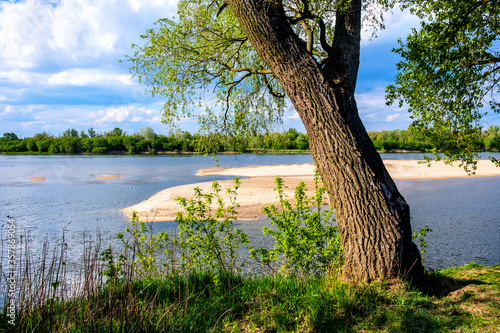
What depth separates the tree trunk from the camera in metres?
4.55

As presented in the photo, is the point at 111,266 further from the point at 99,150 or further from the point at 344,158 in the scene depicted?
the point at 99,150

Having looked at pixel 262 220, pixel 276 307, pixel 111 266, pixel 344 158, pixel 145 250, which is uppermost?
pixel 344 158

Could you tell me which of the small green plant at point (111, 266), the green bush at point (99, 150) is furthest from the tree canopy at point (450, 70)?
the green bush at point (99, 150)

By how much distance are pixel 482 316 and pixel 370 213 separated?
1.70 meters

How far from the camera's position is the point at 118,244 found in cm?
1112

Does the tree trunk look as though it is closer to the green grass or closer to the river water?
the green grass

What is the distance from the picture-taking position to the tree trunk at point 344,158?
4.55 meters

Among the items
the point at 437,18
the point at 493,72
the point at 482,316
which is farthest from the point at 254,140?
the point at 482,316

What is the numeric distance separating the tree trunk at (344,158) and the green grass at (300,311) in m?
0.41

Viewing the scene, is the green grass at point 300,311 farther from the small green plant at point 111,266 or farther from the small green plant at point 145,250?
the small green plant at point 145,250

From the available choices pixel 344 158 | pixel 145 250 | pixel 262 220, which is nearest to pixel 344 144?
pixel 344 158

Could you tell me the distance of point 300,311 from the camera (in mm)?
3971

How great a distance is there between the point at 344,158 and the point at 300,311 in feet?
6.85

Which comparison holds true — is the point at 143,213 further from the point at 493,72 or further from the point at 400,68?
the point at 493,72
